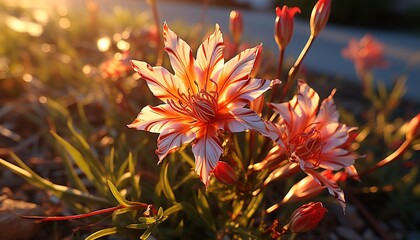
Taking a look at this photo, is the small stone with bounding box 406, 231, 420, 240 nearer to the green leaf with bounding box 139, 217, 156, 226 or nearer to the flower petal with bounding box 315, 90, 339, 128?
the flower petal with bounding box 315, 90, 339, 128

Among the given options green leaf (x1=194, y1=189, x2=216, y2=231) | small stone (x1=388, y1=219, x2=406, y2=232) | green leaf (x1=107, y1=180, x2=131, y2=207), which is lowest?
small stone (x1=388, y1=219, x2=406, y2=232)

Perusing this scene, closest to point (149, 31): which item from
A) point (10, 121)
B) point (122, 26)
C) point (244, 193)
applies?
point (10, 121)

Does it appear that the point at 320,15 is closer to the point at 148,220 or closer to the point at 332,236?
the point at 148,220

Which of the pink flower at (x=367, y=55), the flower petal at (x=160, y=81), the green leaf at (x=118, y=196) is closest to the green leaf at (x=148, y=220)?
the green leaf at (x=118, y=196)

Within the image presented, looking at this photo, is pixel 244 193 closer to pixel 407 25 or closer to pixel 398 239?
pixel 398 239

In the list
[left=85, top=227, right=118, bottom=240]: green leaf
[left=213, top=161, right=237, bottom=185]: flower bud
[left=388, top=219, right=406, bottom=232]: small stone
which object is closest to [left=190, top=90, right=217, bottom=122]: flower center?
[left=213, top=161, right=237, bottom=185]: flower bud
